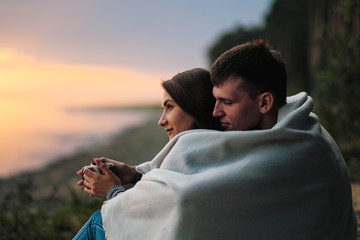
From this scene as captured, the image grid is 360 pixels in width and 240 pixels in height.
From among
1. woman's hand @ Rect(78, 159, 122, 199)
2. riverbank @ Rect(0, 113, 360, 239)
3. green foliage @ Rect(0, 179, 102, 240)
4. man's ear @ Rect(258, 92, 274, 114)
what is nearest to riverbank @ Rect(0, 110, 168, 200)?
riverbank @ Rect(0, 113, 360, 239)

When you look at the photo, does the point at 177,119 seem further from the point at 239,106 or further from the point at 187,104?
the point at 239,106

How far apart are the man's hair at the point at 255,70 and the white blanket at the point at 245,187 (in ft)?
0.50

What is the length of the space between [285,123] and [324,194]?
0.43 metres

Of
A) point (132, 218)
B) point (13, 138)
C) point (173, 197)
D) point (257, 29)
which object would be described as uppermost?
point (173, 197)

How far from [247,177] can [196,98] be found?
0.87m

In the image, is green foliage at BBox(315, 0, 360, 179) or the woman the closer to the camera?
the woman

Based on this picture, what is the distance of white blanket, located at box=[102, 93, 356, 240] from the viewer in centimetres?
175

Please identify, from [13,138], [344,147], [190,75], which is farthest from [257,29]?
[190,75]

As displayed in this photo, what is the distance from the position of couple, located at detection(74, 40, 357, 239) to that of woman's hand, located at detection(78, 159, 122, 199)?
193mm

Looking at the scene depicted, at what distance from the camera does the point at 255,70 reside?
2.01 meters

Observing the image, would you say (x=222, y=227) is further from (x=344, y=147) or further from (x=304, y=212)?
(x=344, y=147)

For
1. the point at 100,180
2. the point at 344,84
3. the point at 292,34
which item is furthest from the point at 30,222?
the point at 292,34

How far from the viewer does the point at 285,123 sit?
1.82 meters

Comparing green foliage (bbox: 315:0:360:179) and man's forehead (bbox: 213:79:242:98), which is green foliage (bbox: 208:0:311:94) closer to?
green foliage (bbox: 315:0:360:179)
